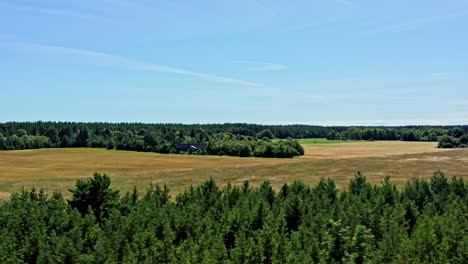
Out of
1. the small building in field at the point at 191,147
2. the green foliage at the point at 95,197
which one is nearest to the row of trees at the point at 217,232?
the green foliage at the point at 95,197

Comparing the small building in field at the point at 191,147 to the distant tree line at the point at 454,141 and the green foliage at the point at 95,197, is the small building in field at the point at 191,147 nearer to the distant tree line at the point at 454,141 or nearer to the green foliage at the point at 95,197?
the distant tree line at the point at 454,141

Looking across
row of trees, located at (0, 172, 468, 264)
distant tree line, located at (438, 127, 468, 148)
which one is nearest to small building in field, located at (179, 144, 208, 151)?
distant tree line, located at (438, 127, 468, 148)

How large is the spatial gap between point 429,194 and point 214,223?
26.8 meters

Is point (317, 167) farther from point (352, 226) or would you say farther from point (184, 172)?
point (352, 226)

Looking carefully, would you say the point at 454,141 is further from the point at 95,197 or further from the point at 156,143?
the point at 95,197

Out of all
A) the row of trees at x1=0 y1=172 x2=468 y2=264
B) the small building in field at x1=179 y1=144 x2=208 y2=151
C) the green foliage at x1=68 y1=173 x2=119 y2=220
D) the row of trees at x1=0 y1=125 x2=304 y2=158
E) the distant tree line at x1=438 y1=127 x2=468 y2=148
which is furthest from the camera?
the distant tree line at x1=438 y1=127 x2=468 y2=148

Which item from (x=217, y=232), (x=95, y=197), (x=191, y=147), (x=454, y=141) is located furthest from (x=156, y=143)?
(x=217, y=232)

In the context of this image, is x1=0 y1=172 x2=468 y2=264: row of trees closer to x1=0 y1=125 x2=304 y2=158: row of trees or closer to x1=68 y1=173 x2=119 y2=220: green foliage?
x1=68 y1=173 x2=119 y2=220: green foliage

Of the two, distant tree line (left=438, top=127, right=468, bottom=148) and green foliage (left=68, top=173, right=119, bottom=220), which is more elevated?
distant tree line (left=438, top=127, right=468, bottom=148)

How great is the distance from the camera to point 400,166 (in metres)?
81.1

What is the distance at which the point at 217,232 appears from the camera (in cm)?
2734

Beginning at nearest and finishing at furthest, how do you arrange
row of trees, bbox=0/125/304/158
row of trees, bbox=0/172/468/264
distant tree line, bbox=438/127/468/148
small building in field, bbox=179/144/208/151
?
1. row of trees, bbox=0/172/468/264
2. row of trees, bbox=0/125/304/158
3. small building in field, bbox=179/144/208/151
4. distant tree line, bbox=438/127/468/148

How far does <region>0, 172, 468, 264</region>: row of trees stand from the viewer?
71.4 ft

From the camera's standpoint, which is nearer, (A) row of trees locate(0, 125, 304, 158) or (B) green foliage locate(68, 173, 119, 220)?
(B) green foliage locate(68, 173, 119, 220)
